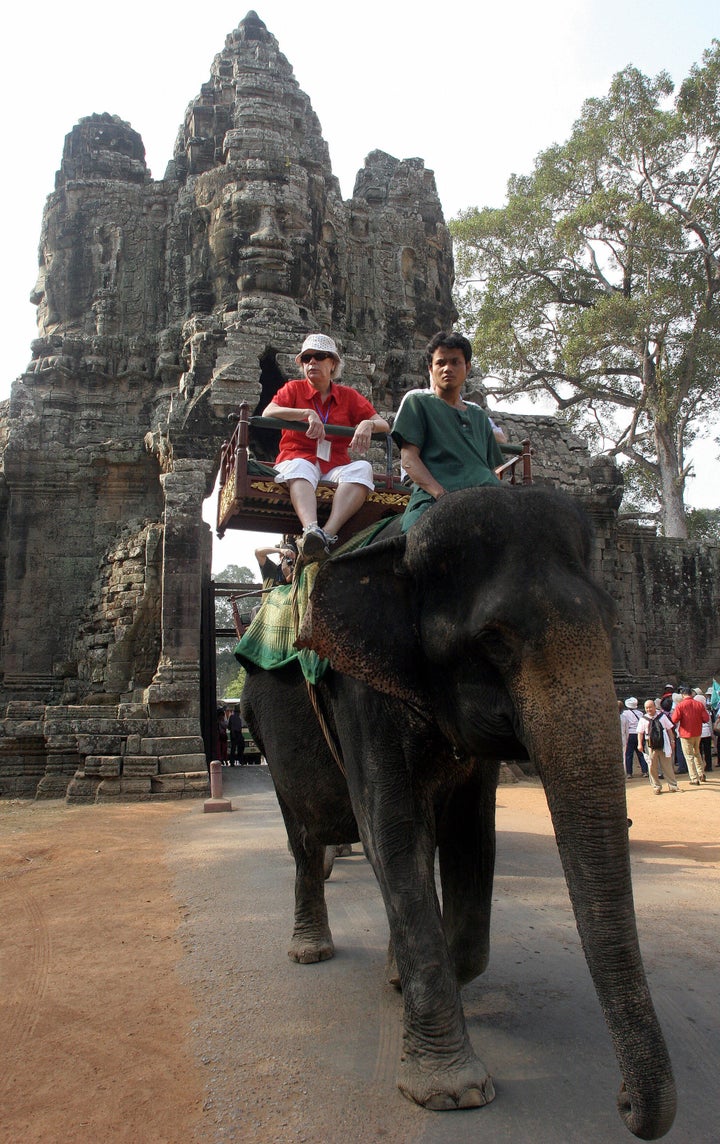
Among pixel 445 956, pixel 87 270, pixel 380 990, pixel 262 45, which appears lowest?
pixel 380 990

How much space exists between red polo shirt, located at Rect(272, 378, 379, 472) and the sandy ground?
2664 mm

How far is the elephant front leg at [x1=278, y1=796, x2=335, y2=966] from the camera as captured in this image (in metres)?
4.14

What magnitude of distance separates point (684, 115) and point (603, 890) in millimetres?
31314

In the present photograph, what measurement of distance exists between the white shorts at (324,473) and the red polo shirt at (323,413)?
63 mm

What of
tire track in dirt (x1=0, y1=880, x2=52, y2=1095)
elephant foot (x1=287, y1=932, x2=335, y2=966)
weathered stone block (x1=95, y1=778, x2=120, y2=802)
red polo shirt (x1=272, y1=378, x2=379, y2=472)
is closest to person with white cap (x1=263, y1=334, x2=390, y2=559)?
red polo shirt (x1=272, y1=378, x2=379, y2=472)

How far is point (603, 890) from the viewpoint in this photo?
84.1 inches

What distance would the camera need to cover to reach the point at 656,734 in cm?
1316

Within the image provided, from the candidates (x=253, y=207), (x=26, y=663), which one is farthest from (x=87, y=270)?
(x=26, y=663)

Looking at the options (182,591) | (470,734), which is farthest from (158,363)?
(470,734)

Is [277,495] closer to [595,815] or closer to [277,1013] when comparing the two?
[277,1013]

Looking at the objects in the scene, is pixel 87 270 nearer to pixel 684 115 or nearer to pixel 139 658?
pixel 139 658

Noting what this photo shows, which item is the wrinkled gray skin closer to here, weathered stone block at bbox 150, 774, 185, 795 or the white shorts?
the white shorts

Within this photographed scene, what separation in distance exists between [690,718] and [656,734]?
79 cm

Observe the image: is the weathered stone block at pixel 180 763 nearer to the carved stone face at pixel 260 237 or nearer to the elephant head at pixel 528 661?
the elephant head at pixel 528 661
